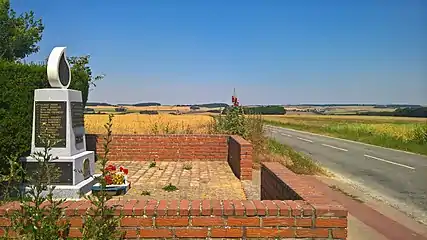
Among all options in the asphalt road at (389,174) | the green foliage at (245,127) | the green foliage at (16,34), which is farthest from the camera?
the green foliage at (16,34)

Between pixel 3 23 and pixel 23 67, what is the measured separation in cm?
1637

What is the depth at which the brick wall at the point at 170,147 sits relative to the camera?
12672mm

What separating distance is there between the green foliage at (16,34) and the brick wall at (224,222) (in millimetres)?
19894

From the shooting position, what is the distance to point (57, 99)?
7.40 m

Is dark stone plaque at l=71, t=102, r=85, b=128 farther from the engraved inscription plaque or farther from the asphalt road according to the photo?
the asphalt road

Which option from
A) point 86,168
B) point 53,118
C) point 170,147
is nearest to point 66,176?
point 86,168

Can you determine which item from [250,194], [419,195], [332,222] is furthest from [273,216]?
[419,195]

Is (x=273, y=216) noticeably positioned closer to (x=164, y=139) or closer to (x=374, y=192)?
(x=374, y=192)

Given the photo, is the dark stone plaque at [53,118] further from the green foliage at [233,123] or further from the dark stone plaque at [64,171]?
the green foliage at [233,123]

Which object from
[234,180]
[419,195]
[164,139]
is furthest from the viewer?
[164,139]

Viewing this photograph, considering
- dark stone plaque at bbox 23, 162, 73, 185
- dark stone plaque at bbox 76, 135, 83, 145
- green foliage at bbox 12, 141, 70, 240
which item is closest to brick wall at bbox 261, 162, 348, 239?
green foliage at bbox 12, 141, 70, 240

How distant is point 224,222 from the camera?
11.4 ft

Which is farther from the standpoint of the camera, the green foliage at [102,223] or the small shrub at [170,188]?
the small shrub at [170,188]

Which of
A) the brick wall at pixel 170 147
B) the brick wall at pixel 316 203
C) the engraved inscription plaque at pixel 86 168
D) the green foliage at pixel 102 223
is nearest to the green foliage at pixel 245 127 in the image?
the brick wall at pixel 170 147
